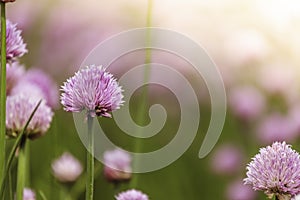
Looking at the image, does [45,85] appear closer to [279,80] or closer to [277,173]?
[277,173]

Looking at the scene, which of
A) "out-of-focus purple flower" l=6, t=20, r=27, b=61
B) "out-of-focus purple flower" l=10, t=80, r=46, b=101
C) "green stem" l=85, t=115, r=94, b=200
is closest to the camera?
"green stem" l=85, t=115, r=94, b=200

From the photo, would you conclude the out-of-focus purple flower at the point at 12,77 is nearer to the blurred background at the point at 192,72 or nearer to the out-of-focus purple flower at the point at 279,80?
the blurred background at the point at 192,72

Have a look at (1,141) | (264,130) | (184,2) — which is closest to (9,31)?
(1,141)

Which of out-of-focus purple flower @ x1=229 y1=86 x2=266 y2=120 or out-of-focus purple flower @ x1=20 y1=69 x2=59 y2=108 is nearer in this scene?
out-of-focus purple flower @ x1=20 y1=69 x2=59 y2=108

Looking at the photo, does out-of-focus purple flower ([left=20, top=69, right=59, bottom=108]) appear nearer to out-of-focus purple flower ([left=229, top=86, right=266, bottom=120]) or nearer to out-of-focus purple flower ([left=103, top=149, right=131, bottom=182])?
out-of-focus purple flower ([left=103, top=149, right=131, bottom=182])

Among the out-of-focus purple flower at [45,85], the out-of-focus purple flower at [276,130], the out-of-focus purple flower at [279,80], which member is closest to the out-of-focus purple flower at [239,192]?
the out-of-focus purple flower at [276,130]

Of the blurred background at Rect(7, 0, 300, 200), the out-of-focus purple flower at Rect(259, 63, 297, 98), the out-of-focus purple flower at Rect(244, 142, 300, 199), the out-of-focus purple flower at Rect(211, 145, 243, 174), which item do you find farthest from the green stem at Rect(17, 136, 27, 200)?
the out-of-focus purple flower at Rect(259, 63, 297, 98)

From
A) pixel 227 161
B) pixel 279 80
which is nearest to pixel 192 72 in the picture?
pixel 279 80
